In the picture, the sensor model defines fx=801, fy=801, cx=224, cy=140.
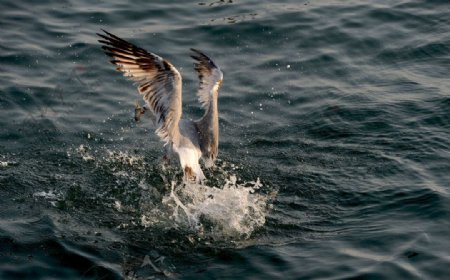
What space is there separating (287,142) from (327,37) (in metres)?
3.55

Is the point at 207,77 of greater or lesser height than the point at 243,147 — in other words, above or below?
above

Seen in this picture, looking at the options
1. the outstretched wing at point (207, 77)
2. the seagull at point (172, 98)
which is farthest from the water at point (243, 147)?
the outstretched wing at point (207, 77)

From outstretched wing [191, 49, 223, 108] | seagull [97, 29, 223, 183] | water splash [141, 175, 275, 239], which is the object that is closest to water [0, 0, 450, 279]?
water splash [141, 175, 275, 239]

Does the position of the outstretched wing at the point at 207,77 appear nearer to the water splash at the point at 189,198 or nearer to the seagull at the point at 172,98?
the seagull at the point at 172,98

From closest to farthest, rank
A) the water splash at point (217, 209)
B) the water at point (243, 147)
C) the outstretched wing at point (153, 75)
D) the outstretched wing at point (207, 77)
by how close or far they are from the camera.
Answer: the water at point (243, 147)
the water splash at point (217, 209)
the outstretched wing at point (153, 75)
the outstretched wing at point (207, 77)

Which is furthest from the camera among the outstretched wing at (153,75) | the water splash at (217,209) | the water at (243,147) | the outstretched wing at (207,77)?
the outstretched wing at (207,77)

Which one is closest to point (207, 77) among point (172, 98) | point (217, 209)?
point (172, 98)

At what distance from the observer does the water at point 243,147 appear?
7.97 metres

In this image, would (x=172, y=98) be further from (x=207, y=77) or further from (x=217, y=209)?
(x=217, y=209)

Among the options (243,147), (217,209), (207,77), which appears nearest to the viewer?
(217,209)

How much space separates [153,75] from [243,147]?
2069 mm

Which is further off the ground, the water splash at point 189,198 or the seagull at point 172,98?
the seagull at point 172,98

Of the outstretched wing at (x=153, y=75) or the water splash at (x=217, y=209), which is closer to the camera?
the water splash at (x=217, y=209)

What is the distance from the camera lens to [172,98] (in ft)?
29.0
